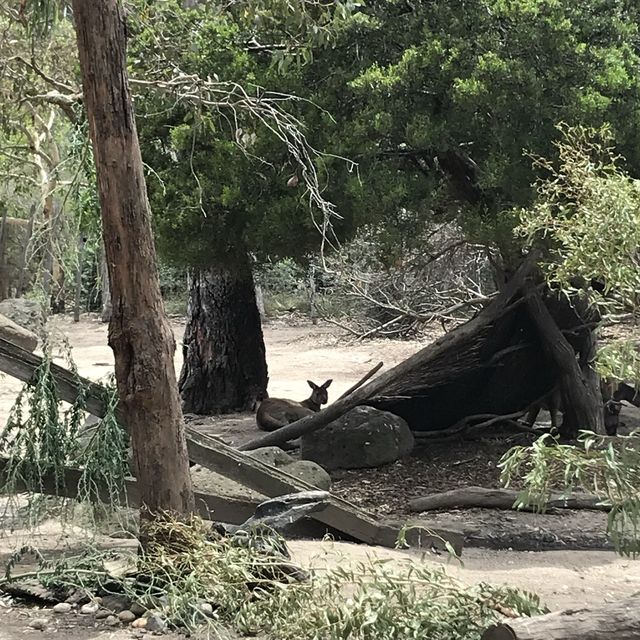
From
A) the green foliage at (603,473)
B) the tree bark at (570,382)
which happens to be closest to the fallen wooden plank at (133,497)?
the green foliage at (603,473)

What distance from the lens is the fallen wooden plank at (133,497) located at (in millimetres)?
4922

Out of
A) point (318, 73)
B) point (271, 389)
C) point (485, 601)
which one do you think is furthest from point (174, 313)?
point (485, 601)

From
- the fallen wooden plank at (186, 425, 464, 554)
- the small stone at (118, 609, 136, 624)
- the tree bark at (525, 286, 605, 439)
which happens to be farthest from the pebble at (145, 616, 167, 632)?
the tree bark at (525, 286, 605, 439)

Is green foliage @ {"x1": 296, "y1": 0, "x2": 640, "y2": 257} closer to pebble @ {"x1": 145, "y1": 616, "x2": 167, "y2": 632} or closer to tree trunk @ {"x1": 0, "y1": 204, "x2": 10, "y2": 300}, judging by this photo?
pebble @ {"x1": 145, "y1": 616, "x2": 167, "y2": 632}

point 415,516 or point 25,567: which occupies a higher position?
point 25,567

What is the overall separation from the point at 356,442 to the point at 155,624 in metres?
5.23

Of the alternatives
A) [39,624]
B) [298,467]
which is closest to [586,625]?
[39,624]

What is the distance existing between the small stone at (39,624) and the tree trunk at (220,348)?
7.68 metres

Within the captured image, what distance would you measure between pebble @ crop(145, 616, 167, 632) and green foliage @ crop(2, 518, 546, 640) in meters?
0.04

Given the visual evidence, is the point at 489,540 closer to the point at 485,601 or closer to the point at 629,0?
the point at 485,601

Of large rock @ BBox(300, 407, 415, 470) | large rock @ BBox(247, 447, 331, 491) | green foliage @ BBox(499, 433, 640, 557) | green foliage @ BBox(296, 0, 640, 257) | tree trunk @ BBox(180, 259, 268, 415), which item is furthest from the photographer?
tree trunk @ BBox(180, 259, 268, 415)

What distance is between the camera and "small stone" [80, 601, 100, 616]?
4250 mm

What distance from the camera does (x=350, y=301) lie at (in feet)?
65.3

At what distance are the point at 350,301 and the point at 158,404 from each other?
15544 millimetres
